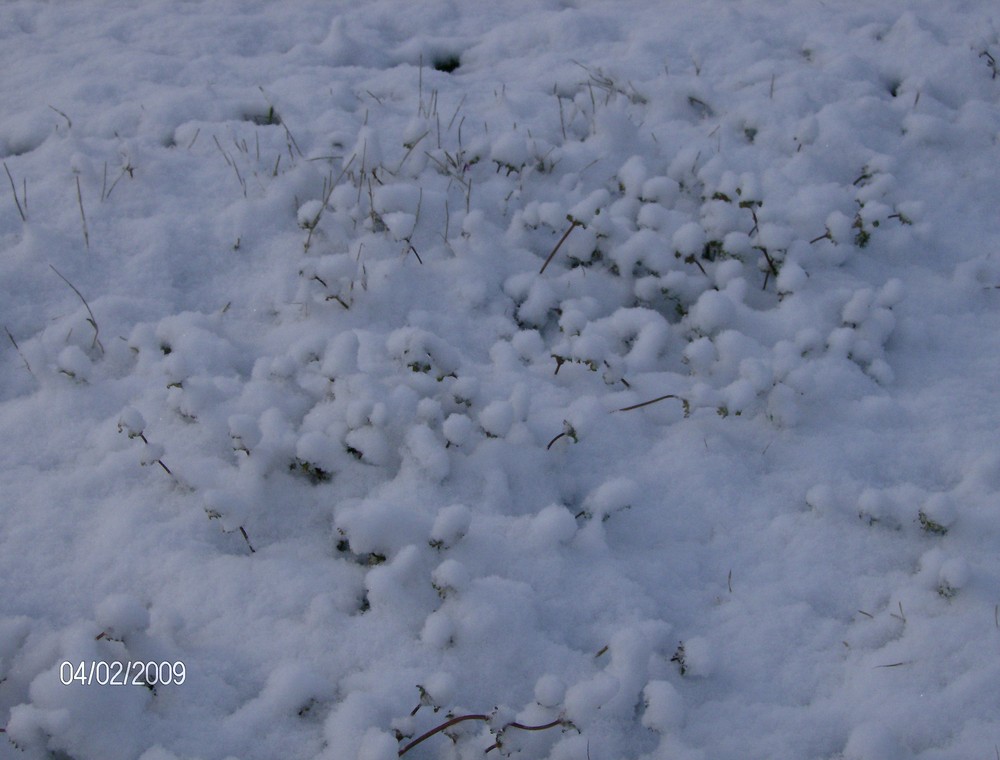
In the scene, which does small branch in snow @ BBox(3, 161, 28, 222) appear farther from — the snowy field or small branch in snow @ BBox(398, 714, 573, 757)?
small branch in snow @ BBox(398, 714, 573, 757)

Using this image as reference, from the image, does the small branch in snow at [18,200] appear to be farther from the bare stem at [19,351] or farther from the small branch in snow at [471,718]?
the small branch in snow at [471,718]

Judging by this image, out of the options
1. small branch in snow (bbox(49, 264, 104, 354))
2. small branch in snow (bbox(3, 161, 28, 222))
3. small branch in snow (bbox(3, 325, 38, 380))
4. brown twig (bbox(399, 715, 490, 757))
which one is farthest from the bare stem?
brown twig (bbox(399, 715, 490, 757))

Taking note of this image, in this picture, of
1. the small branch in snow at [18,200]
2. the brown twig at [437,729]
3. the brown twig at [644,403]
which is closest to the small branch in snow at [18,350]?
the small branch in snow at [18,200]

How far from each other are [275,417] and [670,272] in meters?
1.43

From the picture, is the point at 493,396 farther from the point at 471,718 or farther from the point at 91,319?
the point at 91,319

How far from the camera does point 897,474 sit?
239 cm

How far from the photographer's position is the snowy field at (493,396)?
1838mm

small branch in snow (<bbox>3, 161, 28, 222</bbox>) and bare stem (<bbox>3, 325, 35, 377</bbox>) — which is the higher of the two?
small branch in snow (<bbox>3, 161, 28, 222</bbox>)

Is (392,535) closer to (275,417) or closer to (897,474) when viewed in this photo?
(275,417)

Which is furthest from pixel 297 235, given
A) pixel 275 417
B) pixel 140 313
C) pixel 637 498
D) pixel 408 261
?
pixel 637 498

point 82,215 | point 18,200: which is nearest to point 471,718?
point 82,215

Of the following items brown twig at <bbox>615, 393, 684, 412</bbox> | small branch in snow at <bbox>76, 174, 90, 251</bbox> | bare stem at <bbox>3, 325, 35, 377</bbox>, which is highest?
small branch in snow at <bbox>76, 174, 90, 251</bbox>

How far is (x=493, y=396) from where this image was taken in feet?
8.17

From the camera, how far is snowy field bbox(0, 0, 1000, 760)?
1838 millimetres
